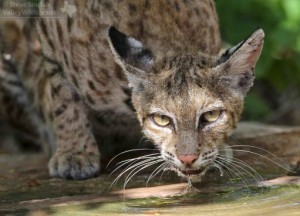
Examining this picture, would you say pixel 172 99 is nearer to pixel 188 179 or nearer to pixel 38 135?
pixel 188 179

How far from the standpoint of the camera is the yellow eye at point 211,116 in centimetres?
563

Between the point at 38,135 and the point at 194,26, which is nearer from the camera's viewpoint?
the point at 194,26

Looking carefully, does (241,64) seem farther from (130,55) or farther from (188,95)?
(130,55)

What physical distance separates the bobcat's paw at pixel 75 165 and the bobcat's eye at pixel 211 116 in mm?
1190

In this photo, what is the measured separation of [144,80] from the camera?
19.3 ft

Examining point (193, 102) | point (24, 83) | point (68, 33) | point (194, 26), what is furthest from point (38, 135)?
point (193, 102)

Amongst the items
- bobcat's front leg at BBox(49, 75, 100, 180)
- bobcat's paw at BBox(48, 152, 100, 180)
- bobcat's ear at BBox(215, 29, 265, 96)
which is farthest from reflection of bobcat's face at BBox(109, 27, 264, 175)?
bobcat's front leg at BBox(49, 75, 100, 180)

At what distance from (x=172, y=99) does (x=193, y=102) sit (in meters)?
0.14

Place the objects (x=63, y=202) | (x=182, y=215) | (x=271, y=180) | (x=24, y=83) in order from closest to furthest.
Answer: (x=182, y=215), (x=63, y=202), (x=271, y=180), (x=24, y=83)

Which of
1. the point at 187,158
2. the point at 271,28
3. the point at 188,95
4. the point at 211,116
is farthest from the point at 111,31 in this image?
the point at 271,28

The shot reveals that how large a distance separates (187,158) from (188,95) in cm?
42

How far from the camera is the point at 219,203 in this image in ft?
17.2

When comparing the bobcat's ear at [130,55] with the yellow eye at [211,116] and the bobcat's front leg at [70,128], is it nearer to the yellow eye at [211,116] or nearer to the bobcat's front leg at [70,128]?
the yellow eye at [211,116]

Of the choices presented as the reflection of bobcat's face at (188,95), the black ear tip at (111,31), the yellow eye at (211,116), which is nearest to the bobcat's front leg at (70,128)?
the reflection of bobcat's face at (188,95)
